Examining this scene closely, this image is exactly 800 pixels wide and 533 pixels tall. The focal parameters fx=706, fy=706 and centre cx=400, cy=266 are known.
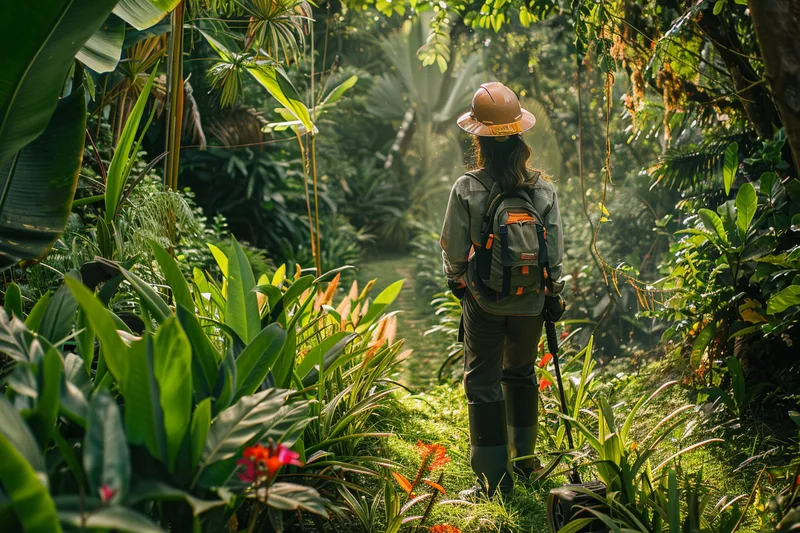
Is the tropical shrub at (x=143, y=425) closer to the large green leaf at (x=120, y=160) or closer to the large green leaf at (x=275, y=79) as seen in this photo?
the large green leaf at (x=120, y=160)

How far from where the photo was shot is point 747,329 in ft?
11.9

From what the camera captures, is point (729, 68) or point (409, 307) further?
point (409, 307)

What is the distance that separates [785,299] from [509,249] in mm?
1202

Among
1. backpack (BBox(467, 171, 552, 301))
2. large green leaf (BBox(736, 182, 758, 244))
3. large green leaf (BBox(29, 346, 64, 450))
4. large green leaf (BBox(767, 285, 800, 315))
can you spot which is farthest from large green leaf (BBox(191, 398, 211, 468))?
large green leaf (BBox(736, 182, 758, 244))

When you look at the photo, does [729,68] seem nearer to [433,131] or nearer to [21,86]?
[21,86]

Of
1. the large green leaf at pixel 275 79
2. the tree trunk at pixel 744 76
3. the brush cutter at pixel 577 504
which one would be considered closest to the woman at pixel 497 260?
the brush cutter at pixel 577 504

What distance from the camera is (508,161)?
338 centimetres

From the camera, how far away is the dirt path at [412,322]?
6.30 meters

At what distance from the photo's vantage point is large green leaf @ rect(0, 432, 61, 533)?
1.48 meters

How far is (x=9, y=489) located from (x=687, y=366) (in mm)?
3915

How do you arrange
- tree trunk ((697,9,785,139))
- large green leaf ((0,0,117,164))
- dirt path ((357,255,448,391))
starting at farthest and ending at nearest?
1. dirt path ((357,255,448,391))
2. tree trunk ((697,9,785,139))
3. large green leaf ((0,0,117,164))

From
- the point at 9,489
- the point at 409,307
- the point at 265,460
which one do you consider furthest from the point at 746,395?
the point at 409,307

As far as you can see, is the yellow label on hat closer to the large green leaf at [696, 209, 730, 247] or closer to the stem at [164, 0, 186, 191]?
the large green leaf at [696, 209, 730, 247]

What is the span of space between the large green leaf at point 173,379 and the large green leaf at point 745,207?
2.98m
